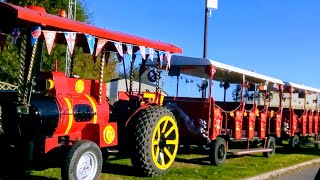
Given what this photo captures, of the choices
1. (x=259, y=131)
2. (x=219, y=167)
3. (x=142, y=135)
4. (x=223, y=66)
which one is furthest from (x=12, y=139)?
(x=259, y=131)

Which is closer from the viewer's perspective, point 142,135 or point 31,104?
point 31,104

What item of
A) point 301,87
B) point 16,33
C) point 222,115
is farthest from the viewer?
point 301,87

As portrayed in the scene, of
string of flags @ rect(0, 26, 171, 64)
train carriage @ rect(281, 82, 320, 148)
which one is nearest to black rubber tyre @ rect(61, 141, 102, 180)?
string of flags @ rect(0, 26, 171, 64)

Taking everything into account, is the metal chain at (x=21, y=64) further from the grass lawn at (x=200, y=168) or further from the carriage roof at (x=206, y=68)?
the carriage roof at (x=206, y=68)

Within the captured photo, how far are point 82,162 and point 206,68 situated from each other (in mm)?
5473

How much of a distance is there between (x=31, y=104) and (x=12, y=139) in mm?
603

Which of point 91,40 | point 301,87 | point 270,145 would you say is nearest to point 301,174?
point 270,145

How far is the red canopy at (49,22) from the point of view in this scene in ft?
21.0

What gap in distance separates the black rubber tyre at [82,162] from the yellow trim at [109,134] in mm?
661

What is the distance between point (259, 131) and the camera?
14453mm

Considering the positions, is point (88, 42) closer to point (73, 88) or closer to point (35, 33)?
point (73, 88)

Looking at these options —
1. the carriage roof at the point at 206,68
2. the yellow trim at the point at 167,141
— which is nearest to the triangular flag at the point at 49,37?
the yellow trim at the point at 167,141

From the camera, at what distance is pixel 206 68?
38.6 feet

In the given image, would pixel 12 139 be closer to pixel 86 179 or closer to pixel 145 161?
pixel 86 179
